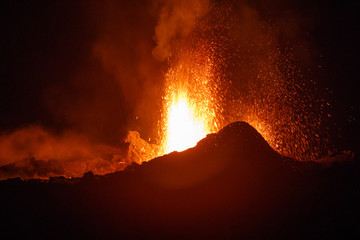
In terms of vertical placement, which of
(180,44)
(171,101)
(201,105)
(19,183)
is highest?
(180,44)

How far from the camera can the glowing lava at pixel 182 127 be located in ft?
35.6

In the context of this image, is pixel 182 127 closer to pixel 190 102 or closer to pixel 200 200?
pixel 190 102

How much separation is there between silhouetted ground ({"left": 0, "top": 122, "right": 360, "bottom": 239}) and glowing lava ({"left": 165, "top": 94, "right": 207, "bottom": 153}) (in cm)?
457

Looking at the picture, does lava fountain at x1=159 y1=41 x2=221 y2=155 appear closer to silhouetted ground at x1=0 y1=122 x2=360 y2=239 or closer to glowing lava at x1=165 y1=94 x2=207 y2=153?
glowing lava at x1=165 y1=94 x2=207 y2=153

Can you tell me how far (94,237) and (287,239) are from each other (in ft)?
11.0

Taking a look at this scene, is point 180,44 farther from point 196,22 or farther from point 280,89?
point 280,89

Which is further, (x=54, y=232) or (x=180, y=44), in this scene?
(x=180, y=44)

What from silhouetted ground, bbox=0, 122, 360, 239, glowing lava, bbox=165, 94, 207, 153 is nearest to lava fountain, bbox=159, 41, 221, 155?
glowing lava, bbox=165, 94, 207, 153

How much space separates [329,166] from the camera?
643cm

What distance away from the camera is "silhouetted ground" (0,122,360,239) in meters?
5.06

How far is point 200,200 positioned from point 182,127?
626cm

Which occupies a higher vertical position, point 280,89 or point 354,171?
point 280,89

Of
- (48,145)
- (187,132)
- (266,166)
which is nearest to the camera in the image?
(266,166)

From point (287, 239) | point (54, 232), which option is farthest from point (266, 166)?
point (54, 232)
